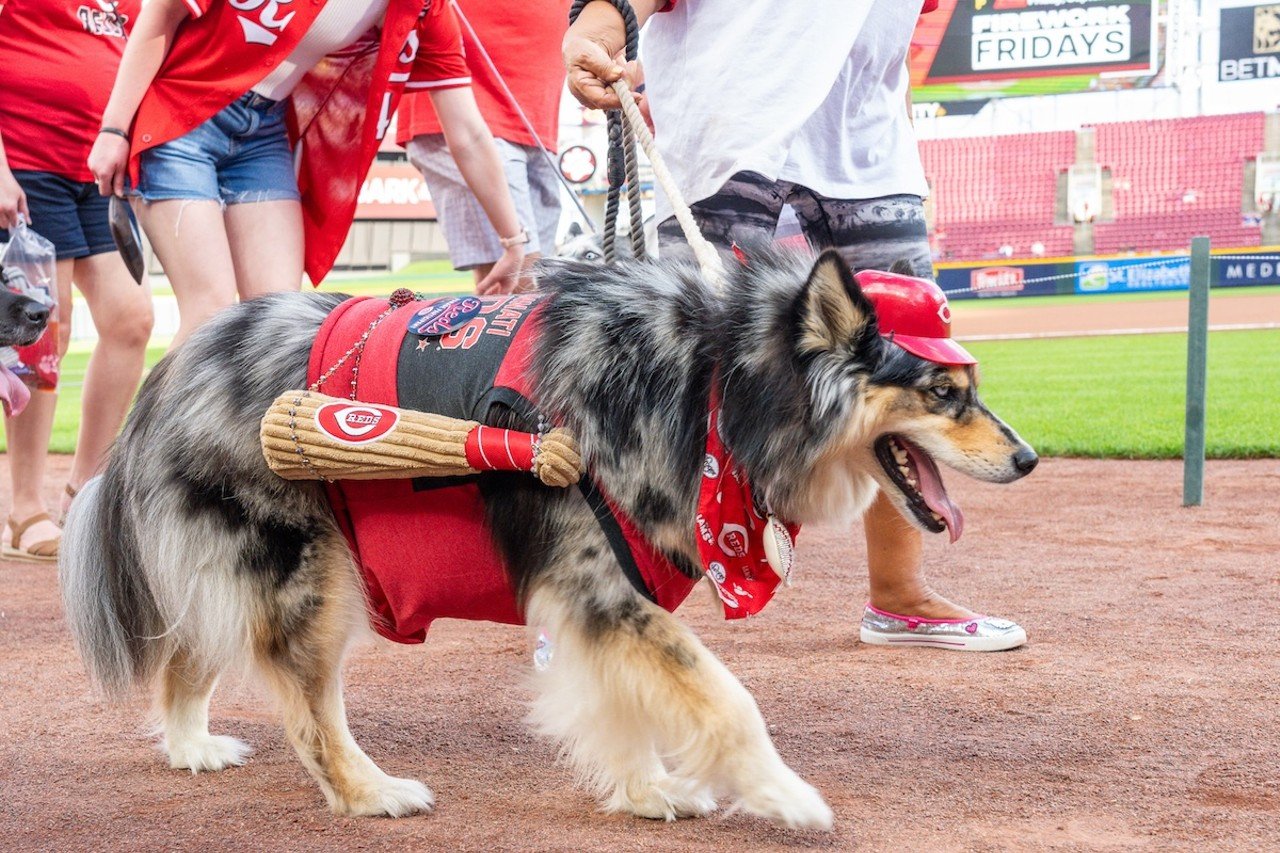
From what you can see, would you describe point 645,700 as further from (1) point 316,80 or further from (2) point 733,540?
(1) point 316,80

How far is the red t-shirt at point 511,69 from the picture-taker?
5160mm

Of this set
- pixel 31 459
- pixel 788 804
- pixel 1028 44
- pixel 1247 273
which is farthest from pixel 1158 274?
pixel 788 804

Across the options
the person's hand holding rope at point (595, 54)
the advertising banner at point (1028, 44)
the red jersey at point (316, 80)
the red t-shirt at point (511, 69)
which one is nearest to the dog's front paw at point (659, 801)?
the person's hand holding rope at point (595, 54)

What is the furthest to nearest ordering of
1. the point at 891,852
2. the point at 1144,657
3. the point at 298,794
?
the point at 1144,657, the point at 298,794, the point at 891,852

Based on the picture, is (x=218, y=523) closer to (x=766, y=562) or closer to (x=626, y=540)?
(x=626, y=540)

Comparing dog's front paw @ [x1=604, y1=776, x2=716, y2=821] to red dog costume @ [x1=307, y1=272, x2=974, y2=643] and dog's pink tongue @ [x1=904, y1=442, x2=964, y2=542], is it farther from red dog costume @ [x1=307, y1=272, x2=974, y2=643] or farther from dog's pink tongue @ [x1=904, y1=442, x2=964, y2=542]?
dog's pink tongue @ [x1=904, y1=442, x2=964, y2=542]

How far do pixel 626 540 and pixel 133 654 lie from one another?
1.18 meters

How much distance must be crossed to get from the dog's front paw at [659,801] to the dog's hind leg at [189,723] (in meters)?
0.95

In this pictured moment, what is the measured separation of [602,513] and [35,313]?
255 centimetres

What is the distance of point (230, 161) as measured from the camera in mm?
3730

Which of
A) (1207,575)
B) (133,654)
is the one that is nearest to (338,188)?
(133,654)

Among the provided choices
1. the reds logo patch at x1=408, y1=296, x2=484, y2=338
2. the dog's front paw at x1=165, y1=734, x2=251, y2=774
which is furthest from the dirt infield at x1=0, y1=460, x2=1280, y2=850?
the reds logo patch at x1=408, y1=296, x2=484, y2=338

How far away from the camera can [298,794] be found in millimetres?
2707

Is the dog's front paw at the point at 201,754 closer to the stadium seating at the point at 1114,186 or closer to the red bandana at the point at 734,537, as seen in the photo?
the red bandana at the point at 734,537
